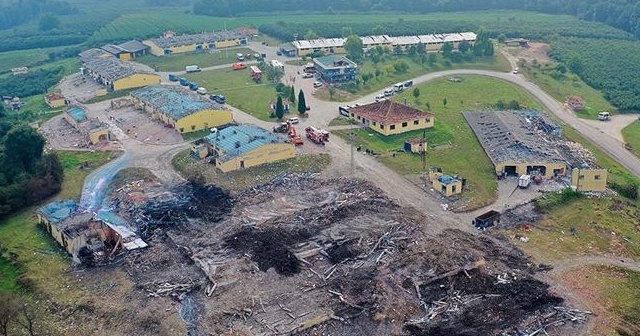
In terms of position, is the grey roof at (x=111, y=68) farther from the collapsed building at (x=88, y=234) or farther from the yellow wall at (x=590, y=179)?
the yellow wall at (x=590, y=179)

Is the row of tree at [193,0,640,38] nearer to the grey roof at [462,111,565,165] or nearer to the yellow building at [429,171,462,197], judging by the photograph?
the grey roof at [462,111,565,165]

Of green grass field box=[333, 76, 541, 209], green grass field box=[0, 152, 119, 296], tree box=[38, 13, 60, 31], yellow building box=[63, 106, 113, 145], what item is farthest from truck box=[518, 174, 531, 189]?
tree box=[38, 13, 60, 31]

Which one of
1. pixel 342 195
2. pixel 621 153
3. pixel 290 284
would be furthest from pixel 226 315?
pixel 621 153

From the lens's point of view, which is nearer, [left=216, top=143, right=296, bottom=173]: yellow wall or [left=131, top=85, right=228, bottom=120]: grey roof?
[left=216, top=143, right=296, bottom=173]: yellow wall

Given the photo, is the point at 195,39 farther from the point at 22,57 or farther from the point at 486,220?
the point at 486,220

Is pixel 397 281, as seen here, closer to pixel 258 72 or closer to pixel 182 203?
pixel 182 203


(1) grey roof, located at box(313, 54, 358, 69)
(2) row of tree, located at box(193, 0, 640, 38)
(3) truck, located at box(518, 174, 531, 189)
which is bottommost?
(3) truck, located at box(518, 174, 531, 189)
